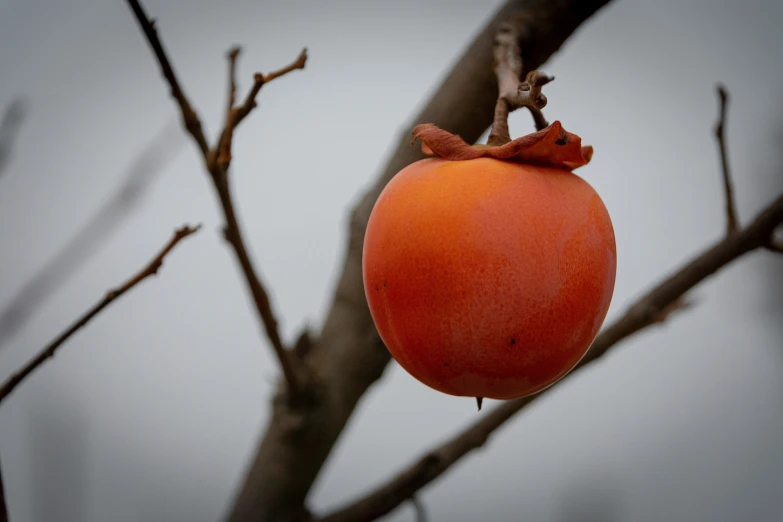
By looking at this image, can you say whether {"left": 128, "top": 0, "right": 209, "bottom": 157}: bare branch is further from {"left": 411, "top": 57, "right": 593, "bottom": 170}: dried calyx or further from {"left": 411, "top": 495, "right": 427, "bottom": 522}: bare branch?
{"left": 411, "top": 495, "right": 427, "bottom": 522}: bare branch

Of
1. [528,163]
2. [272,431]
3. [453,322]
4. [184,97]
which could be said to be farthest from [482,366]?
[272,431]

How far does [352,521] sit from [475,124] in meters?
0.47

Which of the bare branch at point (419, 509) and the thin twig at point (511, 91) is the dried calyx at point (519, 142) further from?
the bare branch at point (419, 509)

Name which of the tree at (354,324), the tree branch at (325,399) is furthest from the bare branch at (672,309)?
the tree branch at (325,399)

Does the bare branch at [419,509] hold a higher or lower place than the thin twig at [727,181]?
lower

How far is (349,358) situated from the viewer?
887mm

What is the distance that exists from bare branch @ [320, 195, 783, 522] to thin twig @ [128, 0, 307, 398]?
20cm

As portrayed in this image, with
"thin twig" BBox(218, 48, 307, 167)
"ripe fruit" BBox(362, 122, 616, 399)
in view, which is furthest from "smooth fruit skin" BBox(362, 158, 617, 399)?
"thin twig" BBox(218, 48, 307, 167)

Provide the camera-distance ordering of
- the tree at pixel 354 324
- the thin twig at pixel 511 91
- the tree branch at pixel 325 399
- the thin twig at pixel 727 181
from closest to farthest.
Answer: the thin twig at pixel 511 91 < the tree at pixel 354 324 < the thin twig at pixel 727 181 < the tree branch at pixel 325 399

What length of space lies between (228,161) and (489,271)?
24 centimetres

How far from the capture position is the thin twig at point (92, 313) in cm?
53

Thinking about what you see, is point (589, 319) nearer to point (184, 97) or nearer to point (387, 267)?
point (387, 267)

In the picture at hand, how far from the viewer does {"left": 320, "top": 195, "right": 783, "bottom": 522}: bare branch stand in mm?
744

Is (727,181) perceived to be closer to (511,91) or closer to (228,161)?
(511,91)
